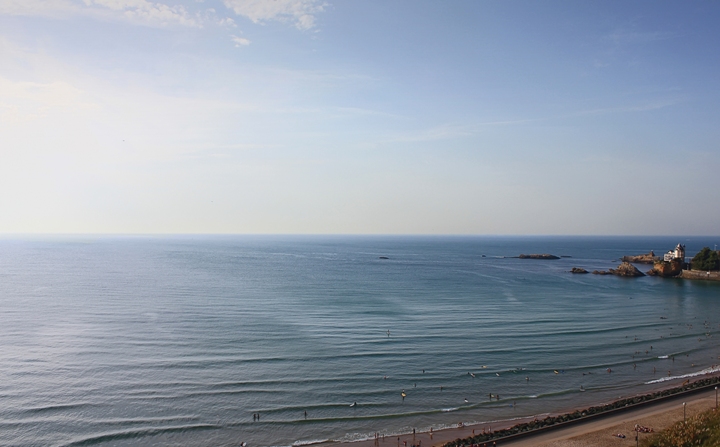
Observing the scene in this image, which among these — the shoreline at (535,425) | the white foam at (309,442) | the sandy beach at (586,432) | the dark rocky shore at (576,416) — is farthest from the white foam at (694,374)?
the white foam at (309,442)

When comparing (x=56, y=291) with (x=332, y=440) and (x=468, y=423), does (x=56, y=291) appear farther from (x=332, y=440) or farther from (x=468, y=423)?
(x=468, y=423)

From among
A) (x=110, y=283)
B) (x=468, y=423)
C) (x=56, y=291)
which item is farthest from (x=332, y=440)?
(x=110, y=283)

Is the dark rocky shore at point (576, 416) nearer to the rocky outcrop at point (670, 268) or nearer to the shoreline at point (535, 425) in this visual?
the shoreline at point (535, 425)

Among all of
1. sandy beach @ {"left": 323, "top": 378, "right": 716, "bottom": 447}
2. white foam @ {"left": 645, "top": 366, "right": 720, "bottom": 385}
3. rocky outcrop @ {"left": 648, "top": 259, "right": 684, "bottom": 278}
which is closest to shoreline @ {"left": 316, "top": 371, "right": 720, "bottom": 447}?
sandy beach @ {"left": 323, "top": 378, "right": 716, "bottom": 447}

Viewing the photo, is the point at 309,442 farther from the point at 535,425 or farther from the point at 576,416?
the point at 576,416

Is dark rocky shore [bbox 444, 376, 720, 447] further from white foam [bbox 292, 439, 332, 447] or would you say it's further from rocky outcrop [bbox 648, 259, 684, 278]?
rocky outcrop [bbox 648, 259, 684, 278]

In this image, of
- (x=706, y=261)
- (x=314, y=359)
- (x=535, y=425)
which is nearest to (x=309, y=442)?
(x=314, y=359)
